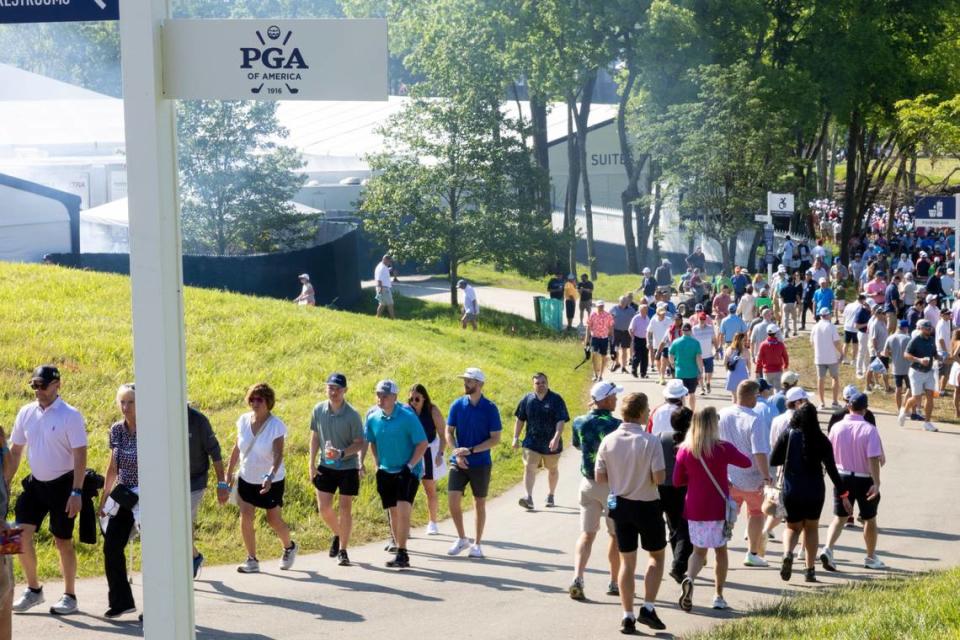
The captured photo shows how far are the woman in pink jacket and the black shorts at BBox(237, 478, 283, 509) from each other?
3371mm

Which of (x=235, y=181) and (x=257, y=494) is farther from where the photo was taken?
(x=235, y=181)

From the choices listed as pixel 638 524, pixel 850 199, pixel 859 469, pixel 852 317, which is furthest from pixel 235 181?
pixel 638 524

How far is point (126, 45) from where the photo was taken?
15.6 feet

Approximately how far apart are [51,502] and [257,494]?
184 cm

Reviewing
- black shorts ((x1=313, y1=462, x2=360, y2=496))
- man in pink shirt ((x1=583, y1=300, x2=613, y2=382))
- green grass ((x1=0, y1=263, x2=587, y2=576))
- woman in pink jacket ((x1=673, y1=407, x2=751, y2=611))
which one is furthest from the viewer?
man in pink shirt ((x1=583, y1=300, x2=613, y2=382))

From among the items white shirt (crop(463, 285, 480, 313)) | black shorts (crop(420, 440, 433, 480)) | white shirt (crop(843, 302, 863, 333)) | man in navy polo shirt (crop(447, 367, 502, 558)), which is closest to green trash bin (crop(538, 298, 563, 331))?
white shirt (crop(463, 285, 480, 313))

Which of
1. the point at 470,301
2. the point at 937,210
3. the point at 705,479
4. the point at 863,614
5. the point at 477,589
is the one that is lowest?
the point at 477,589

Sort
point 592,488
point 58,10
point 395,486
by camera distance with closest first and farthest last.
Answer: point 58,10 < point 592,488 < point 395,486

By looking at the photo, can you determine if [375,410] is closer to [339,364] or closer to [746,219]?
[339,364]

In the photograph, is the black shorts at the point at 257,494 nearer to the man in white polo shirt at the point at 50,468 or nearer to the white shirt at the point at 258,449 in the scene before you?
the white shirt at the point at 258,449

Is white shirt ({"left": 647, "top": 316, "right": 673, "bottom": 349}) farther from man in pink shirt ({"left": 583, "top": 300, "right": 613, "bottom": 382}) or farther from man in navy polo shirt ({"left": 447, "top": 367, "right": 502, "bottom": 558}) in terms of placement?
man in navy polo shirt ({"left": 447, "top": 367, "right": 502, "bottom": 558})

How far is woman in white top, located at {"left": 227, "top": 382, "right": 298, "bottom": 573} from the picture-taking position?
33.3 ft

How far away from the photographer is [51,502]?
900 cm

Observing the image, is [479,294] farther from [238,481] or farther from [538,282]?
[238,481]
